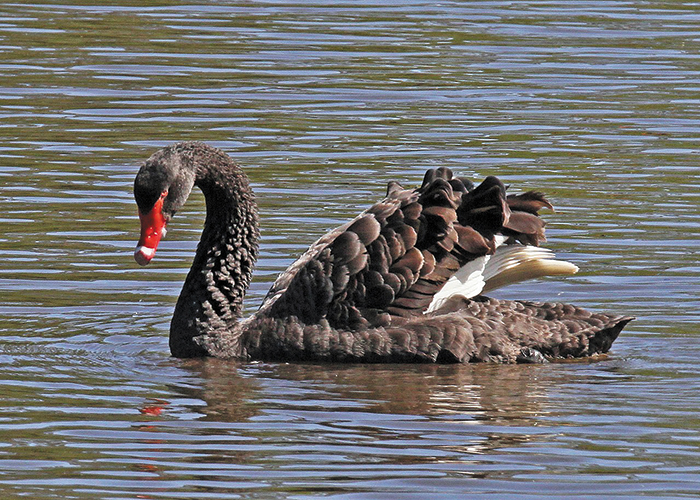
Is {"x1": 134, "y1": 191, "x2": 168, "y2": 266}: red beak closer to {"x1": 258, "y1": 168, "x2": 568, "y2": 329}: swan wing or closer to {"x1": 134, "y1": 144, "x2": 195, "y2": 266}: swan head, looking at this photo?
{"x1": 134, "y1": 144, "x2": 195, "y2": 266}: swan head

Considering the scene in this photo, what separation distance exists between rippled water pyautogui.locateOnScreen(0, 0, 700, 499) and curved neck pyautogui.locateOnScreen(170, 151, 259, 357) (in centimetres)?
32

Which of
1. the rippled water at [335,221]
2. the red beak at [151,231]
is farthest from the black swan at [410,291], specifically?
the rippled water at [335,221]

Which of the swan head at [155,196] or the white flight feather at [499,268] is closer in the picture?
the swan head at [155,196]

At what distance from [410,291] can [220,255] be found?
1264 millimetres

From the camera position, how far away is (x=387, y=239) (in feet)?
29.5

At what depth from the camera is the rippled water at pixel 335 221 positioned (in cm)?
694

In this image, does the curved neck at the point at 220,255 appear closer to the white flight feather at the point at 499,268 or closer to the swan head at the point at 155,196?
the swan head at the point at 155,196

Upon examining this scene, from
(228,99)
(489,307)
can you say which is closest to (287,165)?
(228,99)

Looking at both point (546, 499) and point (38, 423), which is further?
point (38, 423)

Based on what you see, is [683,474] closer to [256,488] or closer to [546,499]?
[546,499]

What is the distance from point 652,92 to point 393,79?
2.64 meters

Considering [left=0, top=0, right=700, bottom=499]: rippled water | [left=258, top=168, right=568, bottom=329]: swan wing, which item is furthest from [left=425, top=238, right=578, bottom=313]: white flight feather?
[left=0, top=0, right=700, bottom=499]: rippled water

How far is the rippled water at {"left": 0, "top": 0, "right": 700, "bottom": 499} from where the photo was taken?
694 cm

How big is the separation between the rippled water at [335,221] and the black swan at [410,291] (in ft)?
0.61
